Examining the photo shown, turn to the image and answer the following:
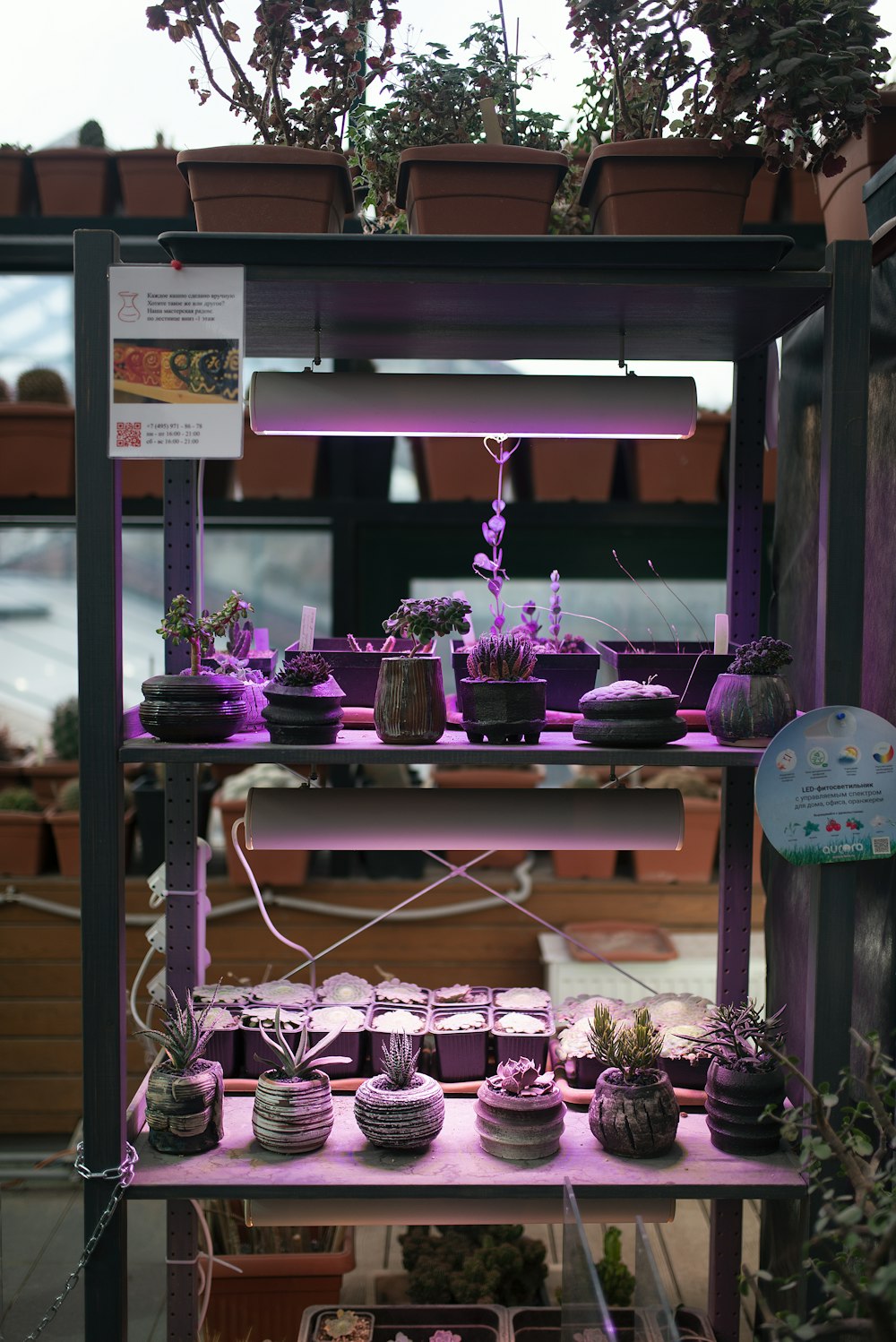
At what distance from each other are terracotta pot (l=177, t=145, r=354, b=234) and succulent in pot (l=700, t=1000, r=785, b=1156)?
1.38 meters

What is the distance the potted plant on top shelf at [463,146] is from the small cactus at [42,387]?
211 centimetres

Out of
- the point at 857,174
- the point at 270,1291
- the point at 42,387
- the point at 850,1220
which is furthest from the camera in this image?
the point at 42,387

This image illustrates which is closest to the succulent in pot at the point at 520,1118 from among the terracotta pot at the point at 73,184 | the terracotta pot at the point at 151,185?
the terracotta pot at the point at 151,185

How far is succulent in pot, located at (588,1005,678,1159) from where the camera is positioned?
1691 mm

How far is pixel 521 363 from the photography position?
3.95m

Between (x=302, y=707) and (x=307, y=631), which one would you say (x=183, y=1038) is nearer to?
(x=302, y=707)

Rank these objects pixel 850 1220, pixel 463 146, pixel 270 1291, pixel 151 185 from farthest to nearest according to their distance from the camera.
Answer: pixel 151 185, pixel 270 1291, pixel 463 146, pixel 850 1220

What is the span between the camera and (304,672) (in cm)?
169

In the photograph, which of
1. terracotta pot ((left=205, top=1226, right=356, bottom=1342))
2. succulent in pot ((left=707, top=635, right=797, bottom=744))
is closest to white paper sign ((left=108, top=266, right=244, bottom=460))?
succulent in pot ((left=707, top=635, right=797, bottom=744))

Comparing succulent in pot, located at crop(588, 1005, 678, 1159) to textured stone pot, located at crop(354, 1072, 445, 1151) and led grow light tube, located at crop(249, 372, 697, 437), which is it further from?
led grow light tube, located at crop(249, 372, 697, 437)

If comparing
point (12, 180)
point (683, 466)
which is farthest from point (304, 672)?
point (12, 180)

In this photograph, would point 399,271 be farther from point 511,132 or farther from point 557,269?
point 511,132

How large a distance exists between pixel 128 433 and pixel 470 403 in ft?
1.72

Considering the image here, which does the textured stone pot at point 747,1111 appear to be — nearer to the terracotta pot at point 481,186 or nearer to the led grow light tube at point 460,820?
the led grow light tube at point 460,820
